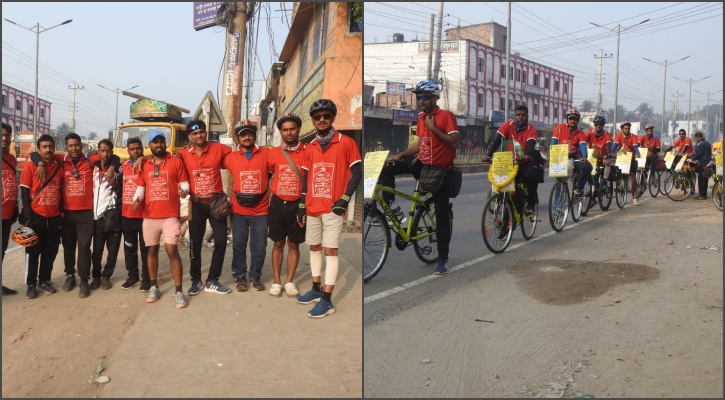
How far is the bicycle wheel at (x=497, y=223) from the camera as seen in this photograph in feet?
20.9

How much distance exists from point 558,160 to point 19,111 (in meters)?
6.48

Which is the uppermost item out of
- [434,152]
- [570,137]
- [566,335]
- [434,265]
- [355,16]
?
[355,16]

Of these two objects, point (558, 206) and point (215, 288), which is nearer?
point (215, 288)

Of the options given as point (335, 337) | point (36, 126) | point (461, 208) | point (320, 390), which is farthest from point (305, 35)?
point (320, 390)

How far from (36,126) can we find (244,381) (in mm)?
5057

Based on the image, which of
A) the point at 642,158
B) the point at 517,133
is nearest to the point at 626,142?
the point at 642,158

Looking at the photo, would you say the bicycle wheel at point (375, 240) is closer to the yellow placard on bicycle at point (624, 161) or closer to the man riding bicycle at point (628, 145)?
the yellow placard on bicycle at point (624, 161)

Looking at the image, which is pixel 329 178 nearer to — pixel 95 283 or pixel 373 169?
pixel 373 169

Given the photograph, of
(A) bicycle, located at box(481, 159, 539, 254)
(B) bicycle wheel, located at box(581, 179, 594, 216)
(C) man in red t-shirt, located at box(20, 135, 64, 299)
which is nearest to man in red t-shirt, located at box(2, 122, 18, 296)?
(C) man in red t-shirt, located at box(20, 135, 64, 299)

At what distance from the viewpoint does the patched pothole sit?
4.79m

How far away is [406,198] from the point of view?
5.39 meters

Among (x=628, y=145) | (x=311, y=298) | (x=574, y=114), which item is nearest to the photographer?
(x=311, y=298)

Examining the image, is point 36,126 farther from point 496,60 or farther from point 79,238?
point 496,60

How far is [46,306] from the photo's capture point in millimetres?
5582
